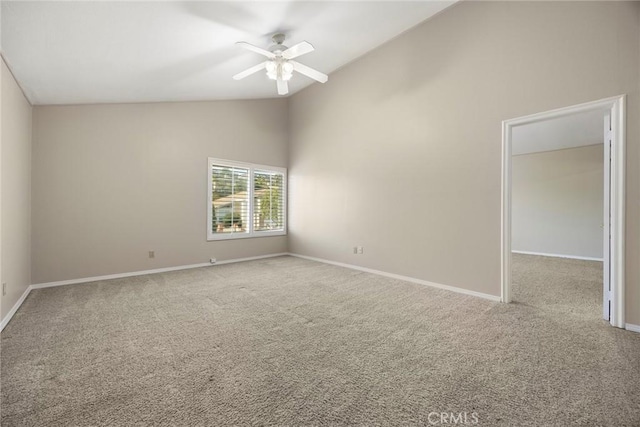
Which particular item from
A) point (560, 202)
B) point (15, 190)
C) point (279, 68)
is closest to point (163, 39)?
point (279, 68)

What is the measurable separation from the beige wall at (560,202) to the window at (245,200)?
613 cm

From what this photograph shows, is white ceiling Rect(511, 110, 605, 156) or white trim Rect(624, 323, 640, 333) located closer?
white trim Rect(624, 323, 640, 333)

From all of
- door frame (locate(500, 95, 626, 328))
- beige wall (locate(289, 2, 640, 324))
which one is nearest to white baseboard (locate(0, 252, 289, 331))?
beige wall (locate(289, 2, 640, 324))

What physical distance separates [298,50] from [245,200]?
11.0 feet

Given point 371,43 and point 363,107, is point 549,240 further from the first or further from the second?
point 371,43

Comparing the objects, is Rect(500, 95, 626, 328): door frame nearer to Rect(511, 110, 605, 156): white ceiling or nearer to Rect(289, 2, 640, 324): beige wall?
Rect(289, 2, 640, 324): beige wall

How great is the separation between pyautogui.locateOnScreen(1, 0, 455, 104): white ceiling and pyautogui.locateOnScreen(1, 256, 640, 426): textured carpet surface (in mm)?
2533

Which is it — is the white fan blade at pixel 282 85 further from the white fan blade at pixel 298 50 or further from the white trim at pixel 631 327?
the white trim at pixel 631 327

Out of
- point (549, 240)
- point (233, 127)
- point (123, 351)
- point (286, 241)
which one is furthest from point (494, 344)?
point (549, 240)

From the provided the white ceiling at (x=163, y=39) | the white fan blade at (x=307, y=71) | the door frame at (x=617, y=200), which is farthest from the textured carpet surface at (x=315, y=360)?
the white fan blade at (x=307, y=71)

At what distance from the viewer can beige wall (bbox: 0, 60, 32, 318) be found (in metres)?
2.68

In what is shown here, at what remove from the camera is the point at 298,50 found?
314cm

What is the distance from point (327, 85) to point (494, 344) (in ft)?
16.4

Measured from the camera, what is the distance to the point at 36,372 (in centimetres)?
182
